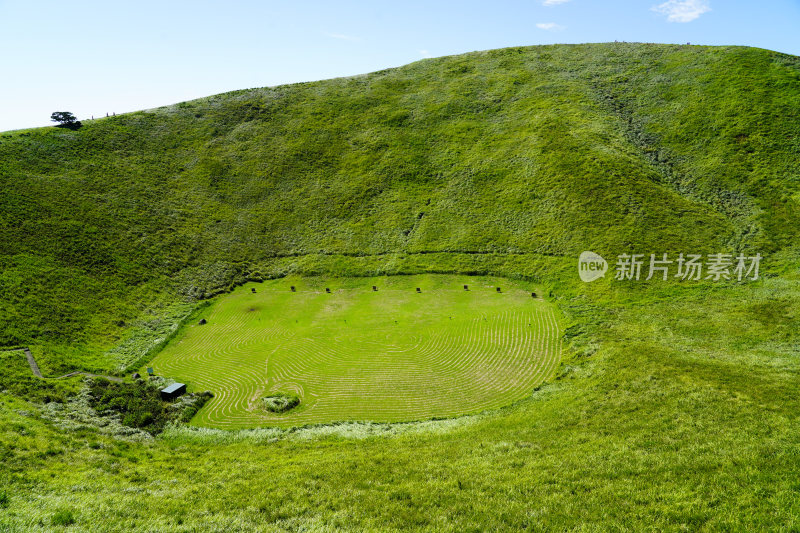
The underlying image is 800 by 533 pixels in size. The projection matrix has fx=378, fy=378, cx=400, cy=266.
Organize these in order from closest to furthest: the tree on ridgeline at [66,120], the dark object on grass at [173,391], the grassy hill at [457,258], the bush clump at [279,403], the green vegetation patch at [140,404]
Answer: the grassy hill at [457,258] < the green vegetation patch at [140,404] < the bush clump at [279,403] < the dark object on grass at [173,391] < the tree on ridgeline at [66,120]

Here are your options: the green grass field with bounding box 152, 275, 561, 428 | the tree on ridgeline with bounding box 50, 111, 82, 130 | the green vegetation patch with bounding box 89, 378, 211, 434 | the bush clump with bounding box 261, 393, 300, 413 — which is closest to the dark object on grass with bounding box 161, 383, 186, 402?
the green vegetation patch with bounding box 89, 378, 211, 434

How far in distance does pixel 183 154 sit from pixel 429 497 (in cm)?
10148

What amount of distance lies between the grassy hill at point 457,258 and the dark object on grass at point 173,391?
287 inches

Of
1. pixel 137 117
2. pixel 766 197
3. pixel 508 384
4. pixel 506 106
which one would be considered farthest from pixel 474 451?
pixel 137 117

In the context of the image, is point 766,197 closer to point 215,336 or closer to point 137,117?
point 215,336

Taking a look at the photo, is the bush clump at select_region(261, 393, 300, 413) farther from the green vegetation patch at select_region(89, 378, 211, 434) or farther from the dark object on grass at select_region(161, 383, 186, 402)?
the dark object on grass at select_region(161, 383, 186, 402)

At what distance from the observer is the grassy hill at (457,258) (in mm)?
16297

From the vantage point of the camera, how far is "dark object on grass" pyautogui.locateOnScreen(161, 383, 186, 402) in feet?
117

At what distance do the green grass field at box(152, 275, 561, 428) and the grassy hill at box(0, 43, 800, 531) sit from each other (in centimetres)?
334

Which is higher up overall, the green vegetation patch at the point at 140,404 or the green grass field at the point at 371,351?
the green grass field at the point at 371,351

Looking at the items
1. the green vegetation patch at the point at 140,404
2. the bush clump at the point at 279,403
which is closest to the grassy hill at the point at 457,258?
the green vegetation patch at the point at 140,404

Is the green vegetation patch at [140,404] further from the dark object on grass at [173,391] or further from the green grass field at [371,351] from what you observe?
the green grass field at [371,351]

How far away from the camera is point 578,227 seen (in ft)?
205

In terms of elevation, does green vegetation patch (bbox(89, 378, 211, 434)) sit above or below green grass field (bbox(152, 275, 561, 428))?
below
